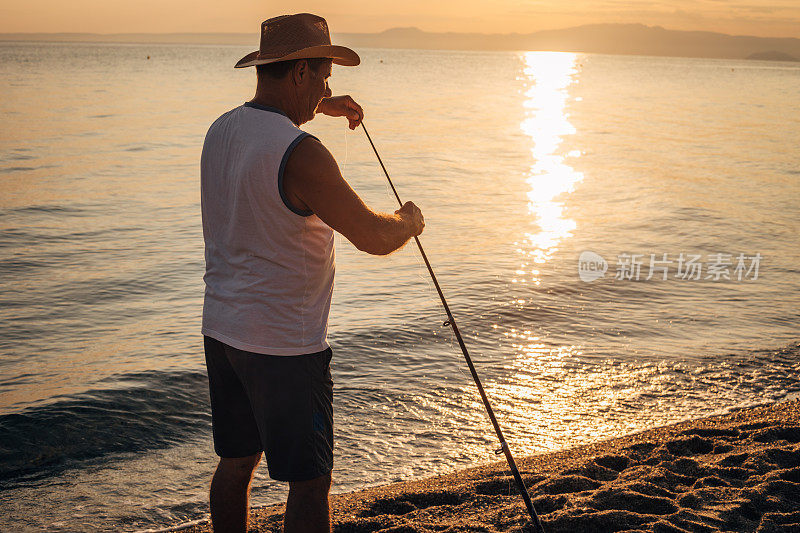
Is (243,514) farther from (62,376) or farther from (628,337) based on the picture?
(628,337)

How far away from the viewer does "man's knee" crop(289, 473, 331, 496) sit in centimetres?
254

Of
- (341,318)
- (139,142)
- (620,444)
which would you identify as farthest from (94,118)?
(620,444)

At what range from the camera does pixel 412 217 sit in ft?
9.17

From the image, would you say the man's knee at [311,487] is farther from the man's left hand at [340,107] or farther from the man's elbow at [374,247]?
the man's left hand at [340,107]

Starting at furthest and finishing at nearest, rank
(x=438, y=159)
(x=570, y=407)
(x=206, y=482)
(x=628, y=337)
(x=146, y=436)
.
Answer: (x=438, y=159) < (x=628, y=337) < (x=570, y=407) < (x=146, y=436) < (x=206, y=482)

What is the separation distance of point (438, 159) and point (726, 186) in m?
7.78

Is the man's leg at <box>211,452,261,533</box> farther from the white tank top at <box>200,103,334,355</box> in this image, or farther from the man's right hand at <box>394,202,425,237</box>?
the man's right hand at <box>394,202,425,237</box>

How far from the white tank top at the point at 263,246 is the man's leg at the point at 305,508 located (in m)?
0.46

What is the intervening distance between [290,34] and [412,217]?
2.53 feet

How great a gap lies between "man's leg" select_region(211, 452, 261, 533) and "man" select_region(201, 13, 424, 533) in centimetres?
37

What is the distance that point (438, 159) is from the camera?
21.9 metres

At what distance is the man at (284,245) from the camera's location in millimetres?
2383

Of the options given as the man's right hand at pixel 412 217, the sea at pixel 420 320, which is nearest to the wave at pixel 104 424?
the sea at pixel 420 320

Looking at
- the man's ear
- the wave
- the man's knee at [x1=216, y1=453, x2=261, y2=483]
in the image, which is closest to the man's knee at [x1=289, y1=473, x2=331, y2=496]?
the man's knee at [x1=216, y1=453, x2=261, y2=483]
